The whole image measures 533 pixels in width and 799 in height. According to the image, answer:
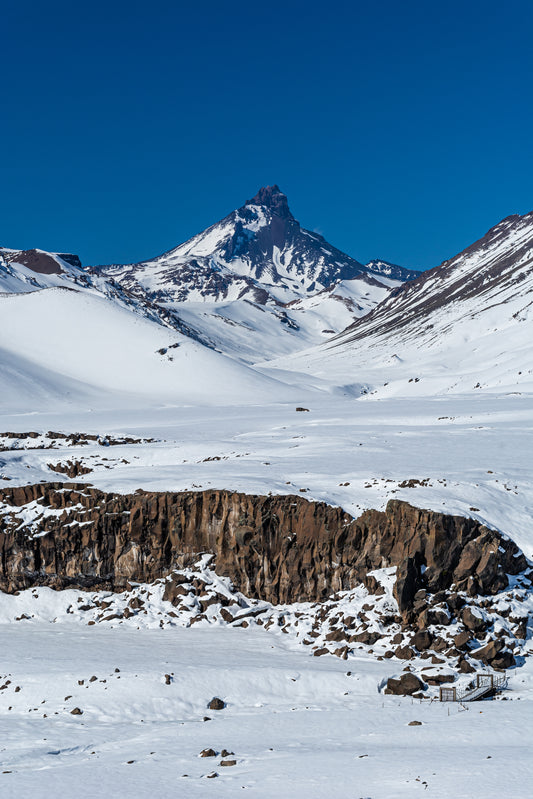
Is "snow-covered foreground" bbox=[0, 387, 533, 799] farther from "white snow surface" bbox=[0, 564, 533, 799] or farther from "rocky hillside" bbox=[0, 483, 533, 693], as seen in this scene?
"rocky hillside" bbox=[0, 483, 533, 693]

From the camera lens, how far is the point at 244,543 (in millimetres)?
27672

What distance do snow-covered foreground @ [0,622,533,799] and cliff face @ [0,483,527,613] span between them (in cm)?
372

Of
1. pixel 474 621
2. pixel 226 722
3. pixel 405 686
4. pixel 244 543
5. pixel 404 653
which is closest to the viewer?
pixel 226 722

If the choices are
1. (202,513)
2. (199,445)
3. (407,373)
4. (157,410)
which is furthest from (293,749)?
(407,373)

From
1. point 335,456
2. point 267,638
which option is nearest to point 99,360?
point 335,456

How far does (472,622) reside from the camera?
21984 millimetres

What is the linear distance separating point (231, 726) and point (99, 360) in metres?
92.8

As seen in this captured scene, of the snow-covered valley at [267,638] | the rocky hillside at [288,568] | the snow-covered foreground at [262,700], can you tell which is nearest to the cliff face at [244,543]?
the rocky hillside at [288,568]

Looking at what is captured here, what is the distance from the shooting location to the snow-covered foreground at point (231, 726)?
43.9 ft

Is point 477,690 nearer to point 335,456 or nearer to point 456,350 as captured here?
point 335,456

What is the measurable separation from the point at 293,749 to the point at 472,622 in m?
9.40

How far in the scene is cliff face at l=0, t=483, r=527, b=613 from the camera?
24.1 m

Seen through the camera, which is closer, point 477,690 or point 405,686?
point 477,690

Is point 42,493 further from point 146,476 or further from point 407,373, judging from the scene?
point 407,373
